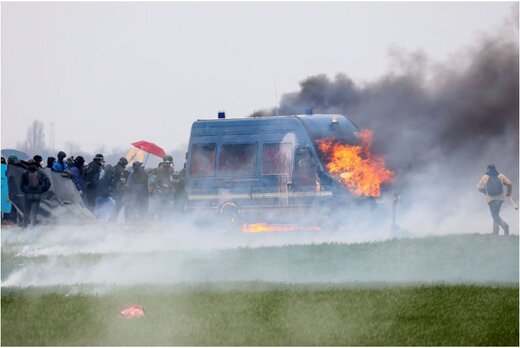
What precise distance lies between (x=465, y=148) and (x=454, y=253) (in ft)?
38.7

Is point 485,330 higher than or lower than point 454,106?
lower

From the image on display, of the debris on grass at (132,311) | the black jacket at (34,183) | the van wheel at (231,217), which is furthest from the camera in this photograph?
the van wheel at (231,217)

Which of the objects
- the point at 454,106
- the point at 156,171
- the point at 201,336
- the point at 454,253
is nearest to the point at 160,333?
the point at 201,336

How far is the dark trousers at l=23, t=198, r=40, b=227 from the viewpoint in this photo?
2677 centimetres

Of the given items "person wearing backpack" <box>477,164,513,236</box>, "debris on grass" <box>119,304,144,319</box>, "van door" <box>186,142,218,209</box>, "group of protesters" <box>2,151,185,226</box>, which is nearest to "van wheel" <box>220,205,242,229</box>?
"van door" <box>186,142,218,209</box>

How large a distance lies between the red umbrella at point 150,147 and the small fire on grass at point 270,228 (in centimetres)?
402

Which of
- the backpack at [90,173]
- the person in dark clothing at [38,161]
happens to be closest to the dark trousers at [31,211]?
the person in dark clothing at [38,161]

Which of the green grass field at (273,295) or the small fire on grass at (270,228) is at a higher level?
the small fire on grass at (270,228)

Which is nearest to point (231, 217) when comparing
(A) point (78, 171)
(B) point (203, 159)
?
(B) point (203, 159)

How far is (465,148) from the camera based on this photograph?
107 ft

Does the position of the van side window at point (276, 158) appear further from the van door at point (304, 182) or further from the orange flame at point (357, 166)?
the orange flame at point (357, 166)

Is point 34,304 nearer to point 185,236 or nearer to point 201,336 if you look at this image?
point 201,336

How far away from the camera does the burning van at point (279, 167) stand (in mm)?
26750

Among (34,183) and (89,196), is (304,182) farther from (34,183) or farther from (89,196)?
(34,183)
